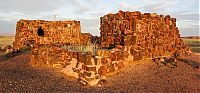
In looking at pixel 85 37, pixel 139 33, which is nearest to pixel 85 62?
pixel 139 33

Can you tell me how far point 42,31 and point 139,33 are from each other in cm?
1014

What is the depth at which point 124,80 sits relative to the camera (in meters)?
11.8

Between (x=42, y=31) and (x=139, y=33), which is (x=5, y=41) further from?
(x=139, y=33)

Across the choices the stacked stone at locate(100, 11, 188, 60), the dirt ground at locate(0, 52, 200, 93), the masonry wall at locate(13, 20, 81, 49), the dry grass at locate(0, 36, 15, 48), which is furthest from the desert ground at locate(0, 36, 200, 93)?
the dry grass at locate(0, 36, 15, 48)

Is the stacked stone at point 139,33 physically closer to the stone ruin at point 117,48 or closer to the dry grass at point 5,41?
the stone ruin at point 117,48

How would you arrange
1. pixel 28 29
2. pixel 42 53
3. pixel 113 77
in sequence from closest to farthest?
pixel 113 77 < pixel 42 53 < pixel 28 29

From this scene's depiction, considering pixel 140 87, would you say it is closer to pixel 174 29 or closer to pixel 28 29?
pixel 174 29

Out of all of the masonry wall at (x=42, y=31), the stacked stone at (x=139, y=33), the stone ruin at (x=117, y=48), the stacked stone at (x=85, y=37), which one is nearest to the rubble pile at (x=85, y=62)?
the stone ruin at (x=117, y=48)

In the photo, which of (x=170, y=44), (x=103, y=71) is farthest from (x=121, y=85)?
(x=170, y=44)

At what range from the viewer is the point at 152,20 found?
49.9ft

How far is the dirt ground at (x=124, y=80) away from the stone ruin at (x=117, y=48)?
0.42 meters

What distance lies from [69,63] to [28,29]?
984cm

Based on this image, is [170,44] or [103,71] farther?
[170,44]

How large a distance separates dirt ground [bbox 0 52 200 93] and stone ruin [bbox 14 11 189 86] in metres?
0.42
